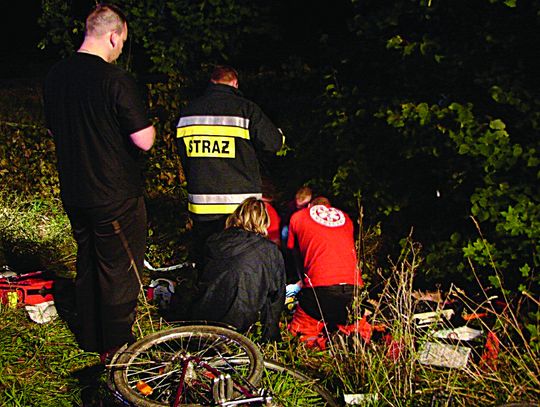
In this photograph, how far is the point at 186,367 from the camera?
3.06 metres

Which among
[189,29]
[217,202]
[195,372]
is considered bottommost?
[195,372]

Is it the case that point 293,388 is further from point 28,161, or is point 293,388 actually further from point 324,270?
point 28,161

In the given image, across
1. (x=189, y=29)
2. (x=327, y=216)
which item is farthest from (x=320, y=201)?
A: (x=189, y=29)

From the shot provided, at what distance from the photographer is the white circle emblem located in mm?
5133

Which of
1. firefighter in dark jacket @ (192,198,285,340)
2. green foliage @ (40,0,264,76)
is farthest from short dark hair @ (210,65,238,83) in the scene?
green foliage @ (40,0,264,76)

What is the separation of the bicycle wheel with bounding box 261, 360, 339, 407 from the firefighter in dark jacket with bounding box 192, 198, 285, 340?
28.7 inches

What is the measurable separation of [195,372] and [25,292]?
2.79 m

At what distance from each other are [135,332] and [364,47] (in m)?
2.91

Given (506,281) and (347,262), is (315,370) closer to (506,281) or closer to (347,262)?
(347,262)

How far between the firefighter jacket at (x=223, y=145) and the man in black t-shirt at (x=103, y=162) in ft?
3.19

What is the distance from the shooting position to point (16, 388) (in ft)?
13.8

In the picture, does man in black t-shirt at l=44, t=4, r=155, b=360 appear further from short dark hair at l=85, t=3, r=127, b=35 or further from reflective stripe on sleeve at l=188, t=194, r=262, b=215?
reflective stripe on sleeve at l=188, t=194, r=262, b=215

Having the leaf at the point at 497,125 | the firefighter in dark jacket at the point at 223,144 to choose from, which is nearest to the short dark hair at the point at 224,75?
the firefighter in dark jacket at the point at 223,144

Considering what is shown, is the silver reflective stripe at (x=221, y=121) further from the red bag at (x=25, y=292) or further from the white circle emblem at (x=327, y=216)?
the red bag at (x=25, y=292)
